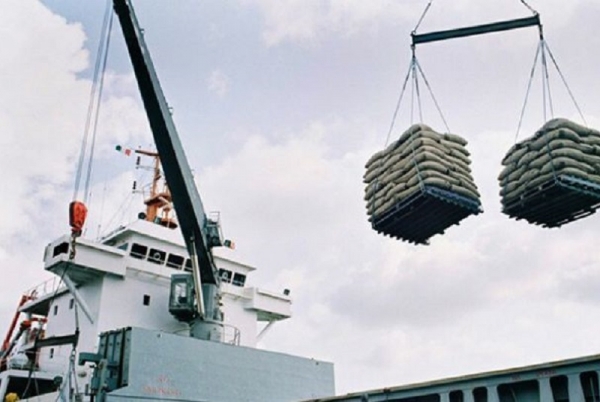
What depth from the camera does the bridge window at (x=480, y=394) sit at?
859cm

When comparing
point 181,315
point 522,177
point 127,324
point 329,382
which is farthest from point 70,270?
point 522,177

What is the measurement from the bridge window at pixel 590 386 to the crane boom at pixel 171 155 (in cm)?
1341

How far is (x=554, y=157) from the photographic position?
10562 mm

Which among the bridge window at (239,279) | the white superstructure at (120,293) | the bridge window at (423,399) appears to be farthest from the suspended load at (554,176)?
the bridge window at (239,279)

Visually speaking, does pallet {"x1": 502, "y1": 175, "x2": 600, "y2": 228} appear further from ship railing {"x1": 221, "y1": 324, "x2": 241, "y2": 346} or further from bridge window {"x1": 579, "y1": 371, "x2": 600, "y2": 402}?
ship railing {"x1": 221, "y1": 324, "x2": 241, "y2": 346}

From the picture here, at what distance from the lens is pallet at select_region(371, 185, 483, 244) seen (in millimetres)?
10891

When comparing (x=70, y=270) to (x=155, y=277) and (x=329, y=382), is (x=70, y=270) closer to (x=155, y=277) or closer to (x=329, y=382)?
(x=155, y=277)

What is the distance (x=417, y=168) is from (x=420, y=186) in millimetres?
428

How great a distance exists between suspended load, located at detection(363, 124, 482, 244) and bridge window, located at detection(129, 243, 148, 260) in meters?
11.4

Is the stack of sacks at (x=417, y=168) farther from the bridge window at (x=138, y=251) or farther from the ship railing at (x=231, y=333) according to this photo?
the bridge window at (x=138, y=251)

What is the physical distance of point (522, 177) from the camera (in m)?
11.1

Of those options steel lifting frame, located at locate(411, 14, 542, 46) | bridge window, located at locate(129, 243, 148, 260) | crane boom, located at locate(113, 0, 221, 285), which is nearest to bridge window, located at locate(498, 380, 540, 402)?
steel lifting frame, located at locate(411, 14, 542, 46)

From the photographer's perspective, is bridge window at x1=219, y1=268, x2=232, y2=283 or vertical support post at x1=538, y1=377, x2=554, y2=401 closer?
vertical support post at x1=538, y1=377, x2=554, y2=401

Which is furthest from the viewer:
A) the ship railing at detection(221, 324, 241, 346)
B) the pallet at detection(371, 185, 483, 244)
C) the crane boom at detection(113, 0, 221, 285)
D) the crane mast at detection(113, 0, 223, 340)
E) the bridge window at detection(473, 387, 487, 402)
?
the ship railing at detection(221, 324, 241, 346)
